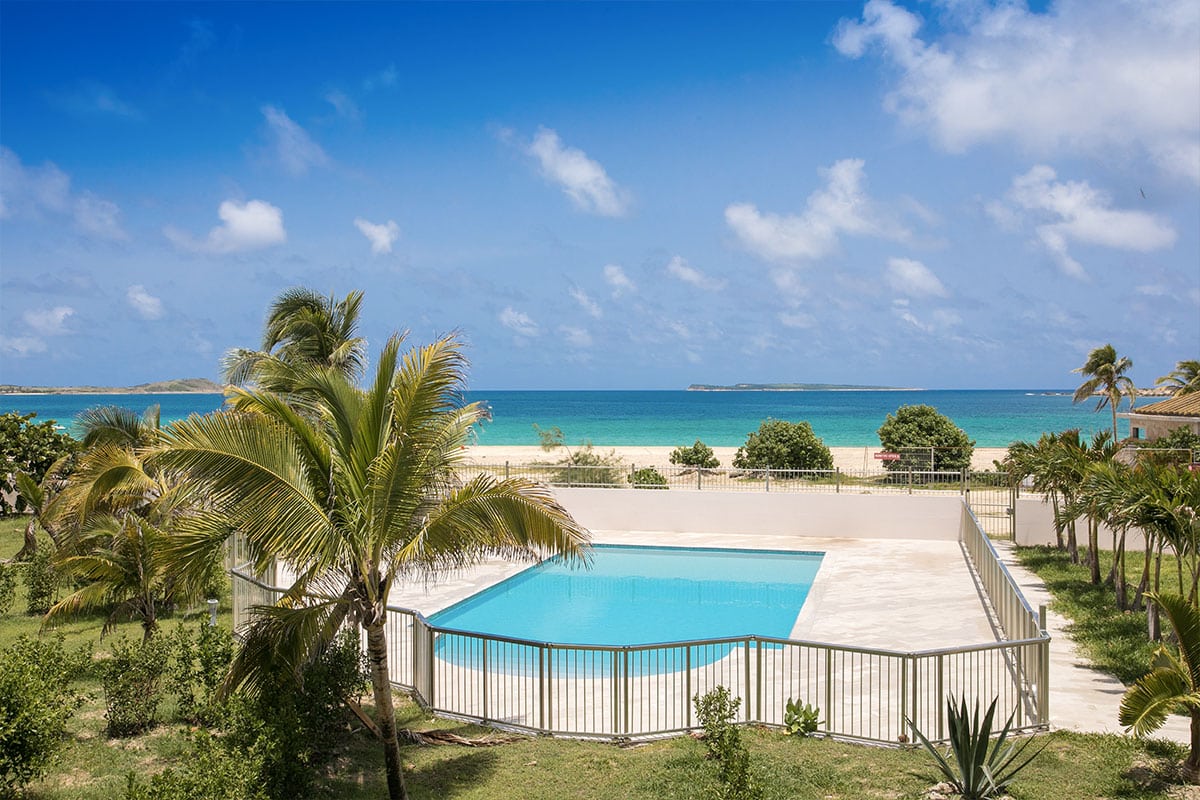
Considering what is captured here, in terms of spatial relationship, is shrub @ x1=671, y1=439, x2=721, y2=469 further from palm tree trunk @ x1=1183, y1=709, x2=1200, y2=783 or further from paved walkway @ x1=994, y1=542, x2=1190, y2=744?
palm tree trunk @ x1=1183, y1=709, x2=1200, y2=783

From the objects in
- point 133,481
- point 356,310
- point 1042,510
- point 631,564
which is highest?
point 356,310

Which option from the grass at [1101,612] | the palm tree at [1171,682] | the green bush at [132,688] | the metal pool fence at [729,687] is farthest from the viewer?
the grass at [1101,612]

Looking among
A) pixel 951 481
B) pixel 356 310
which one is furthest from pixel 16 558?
pixel 951 481

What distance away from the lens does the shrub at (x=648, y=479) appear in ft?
86.2

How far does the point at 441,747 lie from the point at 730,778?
3.52m

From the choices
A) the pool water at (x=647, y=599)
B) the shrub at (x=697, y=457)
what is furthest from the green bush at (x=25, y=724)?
the shrub at (x=697, y=457)

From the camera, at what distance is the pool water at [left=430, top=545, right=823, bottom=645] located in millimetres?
16516

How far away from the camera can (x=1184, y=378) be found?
153 ft

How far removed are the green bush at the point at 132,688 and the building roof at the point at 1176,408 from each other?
27.9 metres

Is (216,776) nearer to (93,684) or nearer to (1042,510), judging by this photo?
(93,684)

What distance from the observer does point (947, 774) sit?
25.1 ft

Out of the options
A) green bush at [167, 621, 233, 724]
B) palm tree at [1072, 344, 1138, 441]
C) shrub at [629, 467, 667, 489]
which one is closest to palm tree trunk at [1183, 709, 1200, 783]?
green bush at [167, 621, 233, 724]

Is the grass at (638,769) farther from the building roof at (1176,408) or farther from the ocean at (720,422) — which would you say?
the ocean at (720,422)

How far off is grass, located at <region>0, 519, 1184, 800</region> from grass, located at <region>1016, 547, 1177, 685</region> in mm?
3207
